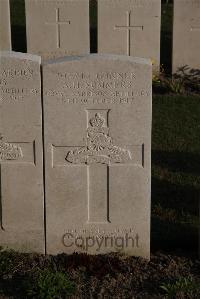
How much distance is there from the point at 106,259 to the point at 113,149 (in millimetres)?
925

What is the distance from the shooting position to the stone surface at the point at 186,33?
38.0 ft

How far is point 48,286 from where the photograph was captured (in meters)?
4.92

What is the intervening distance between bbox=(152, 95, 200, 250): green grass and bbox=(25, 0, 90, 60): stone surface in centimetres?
194

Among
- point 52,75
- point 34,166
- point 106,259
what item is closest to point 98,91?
point 52,75

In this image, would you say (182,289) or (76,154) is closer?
(182,289)

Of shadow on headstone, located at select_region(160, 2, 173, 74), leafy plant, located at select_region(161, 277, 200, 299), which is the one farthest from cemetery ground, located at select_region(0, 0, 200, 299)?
shadow on headstone, located at select_region(160, 2, 173, 74)

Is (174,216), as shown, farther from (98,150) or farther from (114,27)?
(114,27)

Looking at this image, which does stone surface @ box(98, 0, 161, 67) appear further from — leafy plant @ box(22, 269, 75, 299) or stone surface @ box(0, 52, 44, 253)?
leafy plant @ box(22, 269, 75, 299)

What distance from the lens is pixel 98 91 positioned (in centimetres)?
525

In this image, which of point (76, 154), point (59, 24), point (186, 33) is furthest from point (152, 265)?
point (59, 24)

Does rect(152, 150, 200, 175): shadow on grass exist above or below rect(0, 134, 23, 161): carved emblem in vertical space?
below

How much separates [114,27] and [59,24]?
1001 millimetres

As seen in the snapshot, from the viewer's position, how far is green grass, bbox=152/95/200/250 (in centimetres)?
612

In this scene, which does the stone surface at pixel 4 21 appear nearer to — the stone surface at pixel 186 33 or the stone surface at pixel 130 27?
the stone surface at pixel 130 27
